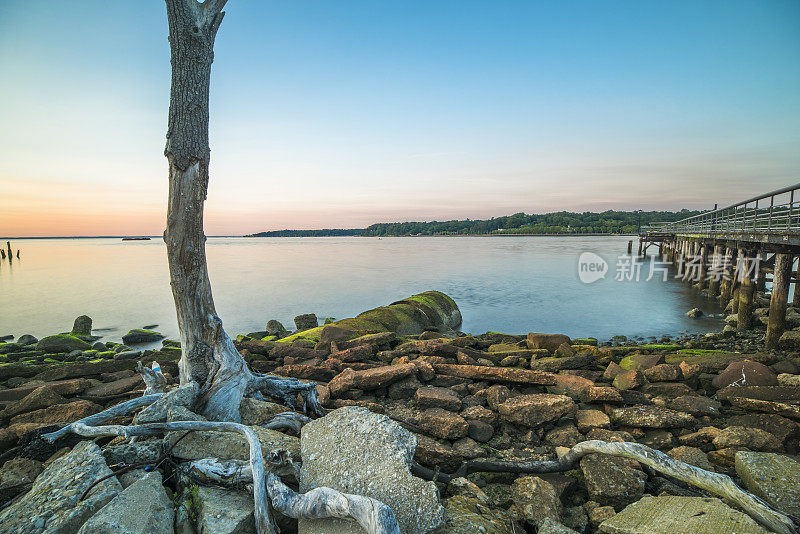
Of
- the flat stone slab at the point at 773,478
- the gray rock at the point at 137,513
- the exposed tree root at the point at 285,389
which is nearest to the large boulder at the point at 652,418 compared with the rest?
the flat stone slab at the point at 773,478

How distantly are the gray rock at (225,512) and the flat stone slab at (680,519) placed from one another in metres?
2.39

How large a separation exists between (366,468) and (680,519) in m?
2.11

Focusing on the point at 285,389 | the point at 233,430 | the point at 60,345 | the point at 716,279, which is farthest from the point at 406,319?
the point at 716,279

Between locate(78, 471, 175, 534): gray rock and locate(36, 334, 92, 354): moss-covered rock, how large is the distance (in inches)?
487

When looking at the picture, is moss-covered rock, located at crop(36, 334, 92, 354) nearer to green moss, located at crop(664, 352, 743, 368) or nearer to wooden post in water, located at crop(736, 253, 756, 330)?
green moss, located at crop(664, 352, 743, 368)

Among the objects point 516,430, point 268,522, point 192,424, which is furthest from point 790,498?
point 192,424

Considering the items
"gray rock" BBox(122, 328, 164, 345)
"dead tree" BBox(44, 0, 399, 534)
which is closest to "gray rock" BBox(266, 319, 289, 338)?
"gray rock" BBox(122, 328, 164, 345)

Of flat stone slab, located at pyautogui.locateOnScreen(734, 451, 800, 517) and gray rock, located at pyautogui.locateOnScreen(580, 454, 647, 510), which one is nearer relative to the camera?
flat stone slab, located at pyautogui.locateOnScreen(734, 451, 800, 517)

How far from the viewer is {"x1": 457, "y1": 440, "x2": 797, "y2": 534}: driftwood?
8.20ft

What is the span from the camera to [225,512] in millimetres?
2568

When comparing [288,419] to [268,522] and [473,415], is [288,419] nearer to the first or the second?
[268,522]

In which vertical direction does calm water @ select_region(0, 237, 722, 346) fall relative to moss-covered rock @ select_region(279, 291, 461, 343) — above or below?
below

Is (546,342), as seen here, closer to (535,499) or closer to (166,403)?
(535,499)

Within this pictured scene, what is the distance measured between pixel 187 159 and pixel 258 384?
261cm
